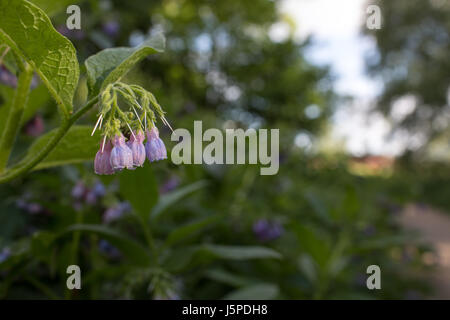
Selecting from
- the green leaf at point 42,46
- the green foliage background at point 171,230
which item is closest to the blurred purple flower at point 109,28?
the green foliage background at point 171,230

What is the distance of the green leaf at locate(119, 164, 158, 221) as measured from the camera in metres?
1.07

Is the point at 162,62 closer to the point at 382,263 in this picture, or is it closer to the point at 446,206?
the point at 382,263

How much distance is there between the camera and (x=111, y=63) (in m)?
0.73

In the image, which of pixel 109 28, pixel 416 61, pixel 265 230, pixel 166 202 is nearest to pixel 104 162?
pixel 166 202

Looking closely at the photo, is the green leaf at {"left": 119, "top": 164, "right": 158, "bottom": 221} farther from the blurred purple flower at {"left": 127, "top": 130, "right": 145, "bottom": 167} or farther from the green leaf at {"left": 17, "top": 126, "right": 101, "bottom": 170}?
the blurred purple flower at {"left": 127, "top": 130, "right": 145, "bottom": 167}

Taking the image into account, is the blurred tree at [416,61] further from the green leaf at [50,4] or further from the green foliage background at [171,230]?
the green leaf at [50,4]

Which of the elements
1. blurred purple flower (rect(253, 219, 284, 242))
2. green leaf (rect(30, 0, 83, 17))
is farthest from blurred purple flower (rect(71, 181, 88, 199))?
blurred purple flower (rect(253, 219, 284, 242))

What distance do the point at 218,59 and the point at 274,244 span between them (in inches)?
409

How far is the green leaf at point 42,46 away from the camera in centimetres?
61

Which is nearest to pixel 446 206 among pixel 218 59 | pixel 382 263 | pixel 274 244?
pixel 218 59

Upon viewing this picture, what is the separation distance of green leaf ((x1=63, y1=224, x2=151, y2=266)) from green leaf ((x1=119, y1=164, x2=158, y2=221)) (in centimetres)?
8

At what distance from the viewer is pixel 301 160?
5.49m

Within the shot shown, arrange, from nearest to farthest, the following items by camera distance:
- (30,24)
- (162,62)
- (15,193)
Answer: (30,24)
(15,193)
(162,62)
